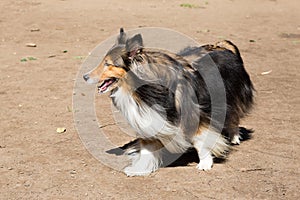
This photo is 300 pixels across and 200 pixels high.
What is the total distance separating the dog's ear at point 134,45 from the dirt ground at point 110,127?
4.08ft

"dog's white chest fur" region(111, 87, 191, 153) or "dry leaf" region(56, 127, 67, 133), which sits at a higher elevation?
"dog's white chest fur" region(111, 87, 191, 153)

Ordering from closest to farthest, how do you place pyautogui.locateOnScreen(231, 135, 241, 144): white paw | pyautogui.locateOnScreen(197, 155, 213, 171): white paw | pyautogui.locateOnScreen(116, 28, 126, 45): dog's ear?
pyautogui.locateOnScreen(116, 28, 126, 45): dog's ear
pyautogui.locateOnScreen(197, 155, 213, 171): white paw
pyautogui.locateOnScreen(231, 135, 241, 144): white paw

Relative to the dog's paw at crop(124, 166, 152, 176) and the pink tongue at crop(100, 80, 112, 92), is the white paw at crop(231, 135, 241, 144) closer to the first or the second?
the dog's paw at crop(124, 166, 152, 176)

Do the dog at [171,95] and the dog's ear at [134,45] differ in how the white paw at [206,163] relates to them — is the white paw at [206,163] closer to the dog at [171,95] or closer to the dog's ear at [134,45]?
the dog at [171,95]

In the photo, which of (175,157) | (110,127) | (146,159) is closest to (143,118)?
(146,159)

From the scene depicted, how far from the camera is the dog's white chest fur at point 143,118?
16.1 feet

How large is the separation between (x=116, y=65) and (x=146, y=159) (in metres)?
1.04

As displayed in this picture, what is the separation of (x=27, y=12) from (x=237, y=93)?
9.33m

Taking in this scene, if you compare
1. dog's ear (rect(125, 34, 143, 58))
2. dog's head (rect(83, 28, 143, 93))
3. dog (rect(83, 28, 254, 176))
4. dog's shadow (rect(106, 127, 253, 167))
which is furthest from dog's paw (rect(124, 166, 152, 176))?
dog's ear (rect(125, 34, 143, 58))

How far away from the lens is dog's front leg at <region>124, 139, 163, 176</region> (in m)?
5.34

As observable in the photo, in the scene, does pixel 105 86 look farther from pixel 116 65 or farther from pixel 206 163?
pixel 206 163

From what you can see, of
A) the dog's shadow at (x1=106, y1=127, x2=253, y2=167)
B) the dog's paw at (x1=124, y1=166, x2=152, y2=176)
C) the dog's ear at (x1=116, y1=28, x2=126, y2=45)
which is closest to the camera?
the dog's ear at (x1=116, y1=28, x2=126, y2=45)

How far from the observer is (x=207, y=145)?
17.8 ft

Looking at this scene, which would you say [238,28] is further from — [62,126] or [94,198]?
[94,198]
